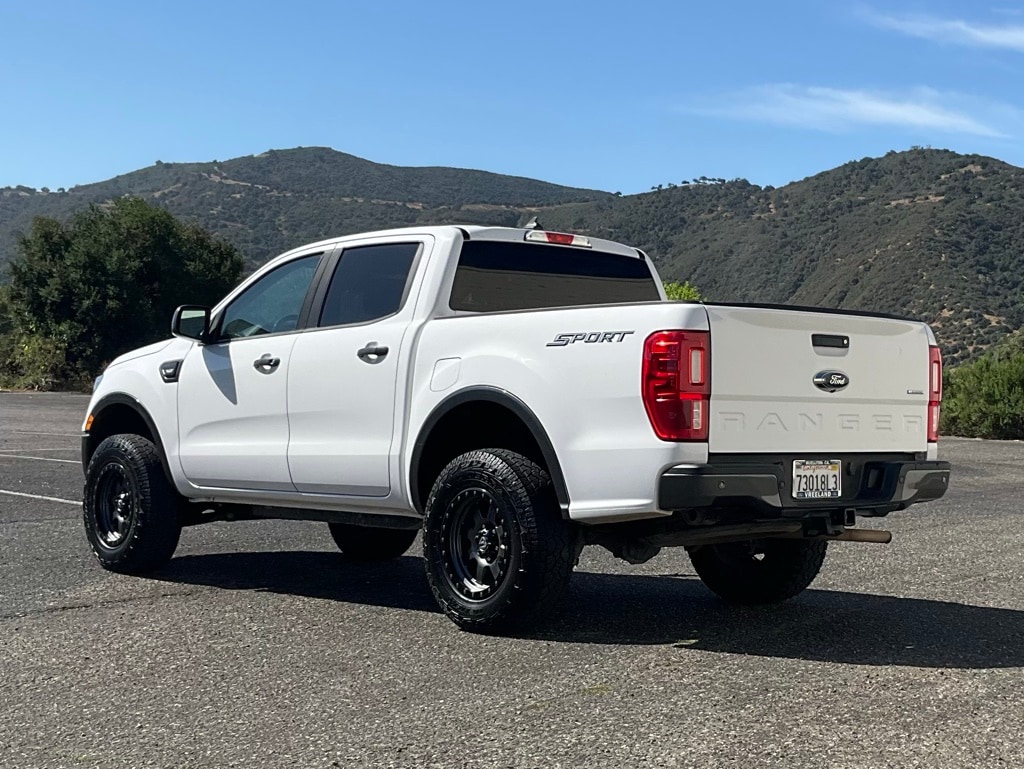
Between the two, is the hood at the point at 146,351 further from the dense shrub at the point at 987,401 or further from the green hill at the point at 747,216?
the green hill at the point at 747,216

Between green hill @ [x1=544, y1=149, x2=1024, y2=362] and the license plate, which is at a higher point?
green hill @ [x1=544, y1=149, x2=1024, y2=362]

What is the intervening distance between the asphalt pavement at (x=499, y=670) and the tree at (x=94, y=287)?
39.6 meters

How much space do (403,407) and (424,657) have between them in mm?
1485

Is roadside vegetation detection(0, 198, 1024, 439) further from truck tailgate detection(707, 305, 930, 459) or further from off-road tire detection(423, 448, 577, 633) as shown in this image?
off-road tire detection(423, 448, 577, 633)

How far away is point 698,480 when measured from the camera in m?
5.40

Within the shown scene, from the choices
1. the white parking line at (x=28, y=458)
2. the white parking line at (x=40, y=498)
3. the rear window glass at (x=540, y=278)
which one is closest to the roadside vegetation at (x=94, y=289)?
the white parking line at (x=28, y=458)

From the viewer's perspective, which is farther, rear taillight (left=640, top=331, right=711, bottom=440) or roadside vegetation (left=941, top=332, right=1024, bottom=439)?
roadside vegetation (left=941, top=332, right=1024, bottom=439)

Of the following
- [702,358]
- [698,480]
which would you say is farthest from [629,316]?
[698,480]

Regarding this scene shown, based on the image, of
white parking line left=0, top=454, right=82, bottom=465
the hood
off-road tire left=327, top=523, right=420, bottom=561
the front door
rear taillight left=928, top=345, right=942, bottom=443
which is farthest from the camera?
white parking line left=0, top=454, right=82, bottom=465

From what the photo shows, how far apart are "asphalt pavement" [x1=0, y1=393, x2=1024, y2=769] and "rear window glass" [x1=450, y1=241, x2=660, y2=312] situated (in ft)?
5.58

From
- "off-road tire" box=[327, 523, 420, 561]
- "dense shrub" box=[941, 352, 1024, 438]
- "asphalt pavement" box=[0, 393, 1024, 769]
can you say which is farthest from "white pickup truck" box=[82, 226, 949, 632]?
"dense shrub" box=[941, 352, 1024, 438]

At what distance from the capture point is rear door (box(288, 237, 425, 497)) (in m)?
6.73

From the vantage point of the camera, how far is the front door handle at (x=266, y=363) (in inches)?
291

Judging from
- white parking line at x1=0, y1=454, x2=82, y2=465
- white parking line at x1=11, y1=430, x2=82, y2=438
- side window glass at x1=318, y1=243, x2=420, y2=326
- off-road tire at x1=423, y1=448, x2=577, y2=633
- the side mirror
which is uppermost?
side window glass at x1=318, y1=243, x2=420, y2=326
